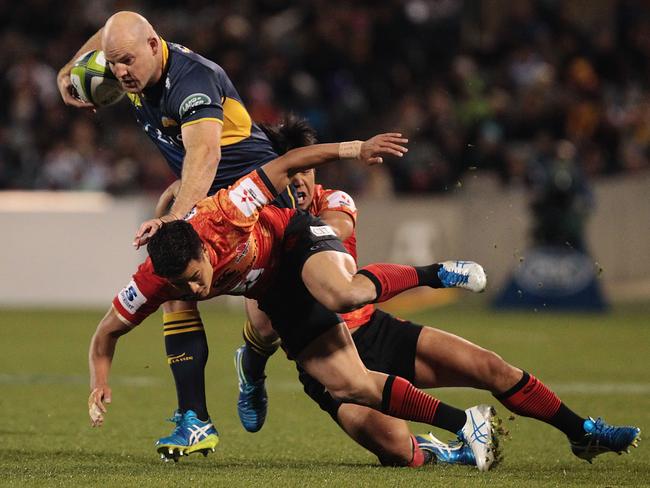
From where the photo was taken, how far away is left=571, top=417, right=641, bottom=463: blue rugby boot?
6.24 metres

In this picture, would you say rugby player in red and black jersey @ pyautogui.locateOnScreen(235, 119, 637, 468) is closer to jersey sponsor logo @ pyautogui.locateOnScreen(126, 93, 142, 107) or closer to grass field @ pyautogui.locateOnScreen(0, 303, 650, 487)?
grass field @ pyautogui.locateOnScreen(0, 303, 650, 487)

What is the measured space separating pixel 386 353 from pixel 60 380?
4.49 meters

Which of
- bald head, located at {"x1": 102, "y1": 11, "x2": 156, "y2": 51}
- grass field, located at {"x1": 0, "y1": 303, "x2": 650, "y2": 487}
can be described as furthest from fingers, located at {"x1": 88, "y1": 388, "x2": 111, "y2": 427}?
bald head, located at {"x1": 102, "y1": 11, "x2": 156, "y2": 51}

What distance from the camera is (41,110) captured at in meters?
17.9

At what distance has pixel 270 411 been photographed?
8812mm

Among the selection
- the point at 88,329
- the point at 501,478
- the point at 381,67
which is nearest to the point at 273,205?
the point at 501,478

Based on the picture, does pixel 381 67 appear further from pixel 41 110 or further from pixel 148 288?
pixel 148 288

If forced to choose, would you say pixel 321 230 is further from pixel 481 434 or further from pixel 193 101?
pixel 481 434

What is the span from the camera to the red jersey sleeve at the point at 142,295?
5.94 metres

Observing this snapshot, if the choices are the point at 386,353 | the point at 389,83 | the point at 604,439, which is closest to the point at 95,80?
the point at 386,353

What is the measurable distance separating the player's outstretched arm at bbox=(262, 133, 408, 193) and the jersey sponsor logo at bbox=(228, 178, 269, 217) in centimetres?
9

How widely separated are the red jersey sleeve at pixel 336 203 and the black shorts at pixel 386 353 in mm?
713

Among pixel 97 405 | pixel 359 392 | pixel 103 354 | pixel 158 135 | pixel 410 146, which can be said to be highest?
pixel 410 146

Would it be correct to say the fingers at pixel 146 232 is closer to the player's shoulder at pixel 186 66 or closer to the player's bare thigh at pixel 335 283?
the player's bare thigh at pixel 335 283
